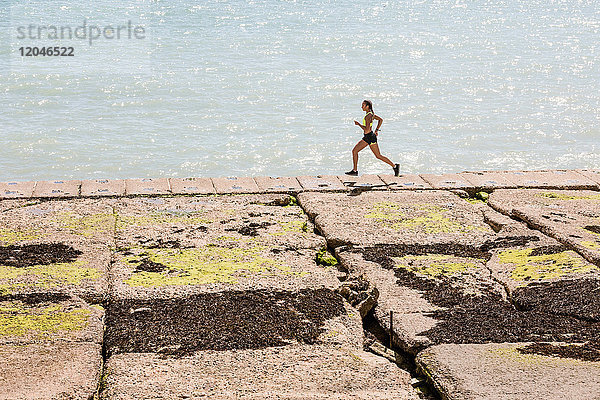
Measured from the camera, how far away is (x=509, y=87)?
17.4 meters

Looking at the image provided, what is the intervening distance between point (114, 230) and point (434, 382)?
2893 mm

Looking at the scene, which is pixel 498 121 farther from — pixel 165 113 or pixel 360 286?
pixel 360 286

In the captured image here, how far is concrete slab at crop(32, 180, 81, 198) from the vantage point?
22.3 feet

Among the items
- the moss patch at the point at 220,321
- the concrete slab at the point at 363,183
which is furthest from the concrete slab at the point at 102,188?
the moss patch at the point at 220,321

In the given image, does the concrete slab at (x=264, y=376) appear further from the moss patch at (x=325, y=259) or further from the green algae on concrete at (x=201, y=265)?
the moss patch at (x=325, y=259)

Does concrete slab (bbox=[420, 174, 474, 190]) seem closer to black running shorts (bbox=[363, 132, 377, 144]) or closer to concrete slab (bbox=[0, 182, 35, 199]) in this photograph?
black running shorts (bbox=[363, 132, 377, 144])

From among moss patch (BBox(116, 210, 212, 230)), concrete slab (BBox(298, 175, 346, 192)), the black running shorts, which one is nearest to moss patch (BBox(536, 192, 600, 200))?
concrete slab (BBox(298, 175, 346, 192))

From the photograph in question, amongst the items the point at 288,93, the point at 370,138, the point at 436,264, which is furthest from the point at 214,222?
the point at 288,93

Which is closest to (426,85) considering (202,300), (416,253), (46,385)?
(416,253)

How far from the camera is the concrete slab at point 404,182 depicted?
7.18 metres

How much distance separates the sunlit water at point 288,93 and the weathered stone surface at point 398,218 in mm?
5152

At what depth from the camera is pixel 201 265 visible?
206 inches

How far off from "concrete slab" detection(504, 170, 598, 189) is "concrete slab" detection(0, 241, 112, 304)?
12.2ft

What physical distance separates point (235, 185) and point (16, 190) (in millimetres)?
1800
